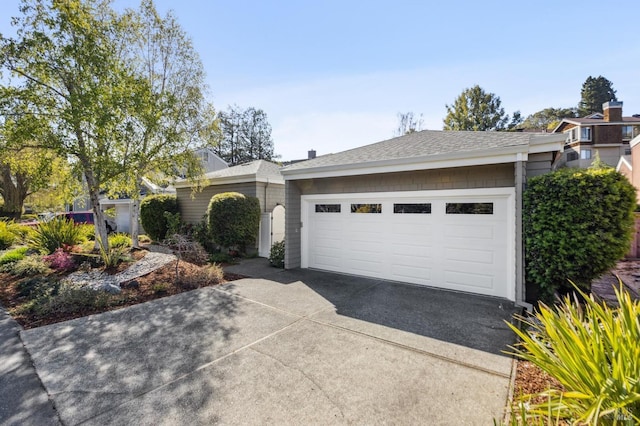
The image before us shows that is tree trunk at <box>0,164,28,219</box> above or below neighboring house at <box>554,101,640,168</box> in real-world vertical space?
below

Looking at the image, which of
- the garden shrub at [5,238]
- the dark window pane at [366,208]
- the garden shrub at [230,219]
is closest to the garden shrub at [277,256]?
the garden shrub at [230,219]

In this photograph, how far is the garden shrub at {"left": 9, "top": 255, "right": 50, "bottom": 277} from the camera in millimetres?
7730

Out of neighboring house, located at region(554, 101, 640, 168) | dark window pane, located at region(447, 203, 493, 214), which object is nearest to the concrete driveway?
dark window pane, located at region(447, 203, 493, 214)

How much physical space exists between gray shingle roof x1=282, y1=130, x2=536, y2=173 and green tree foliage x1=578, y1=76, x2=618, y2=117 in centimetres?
5193

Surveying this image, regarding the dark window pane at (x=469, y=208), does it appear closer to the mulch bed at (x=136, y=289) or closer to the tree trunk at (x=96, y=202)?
the mulch bed at (x=136, y=289)

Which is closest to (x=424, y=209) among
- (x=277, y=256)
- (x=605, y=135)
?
(x=277, y=256)

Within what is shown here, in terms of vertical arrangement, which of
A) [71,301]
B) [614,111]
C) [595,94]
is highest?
[595,94]

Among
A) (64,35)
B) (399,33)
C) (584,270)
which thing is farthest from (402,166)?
(64,35)

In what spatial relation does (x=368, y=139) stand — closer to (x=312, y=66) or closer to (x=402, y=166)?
(x=312, y=66)

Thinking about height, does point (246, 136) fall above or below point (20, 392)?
above

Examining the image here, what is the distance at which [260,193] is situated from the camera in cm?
1162

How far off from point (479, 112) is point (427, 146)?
3037cm

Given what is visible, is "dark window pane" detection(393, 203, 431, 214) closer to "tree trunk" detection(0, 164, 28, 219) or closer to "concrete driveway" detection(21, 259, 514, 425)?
"concrete driveway" detection(21, 259, 514, 425)

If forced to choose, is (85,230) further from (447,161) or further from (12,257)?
(447,161)
